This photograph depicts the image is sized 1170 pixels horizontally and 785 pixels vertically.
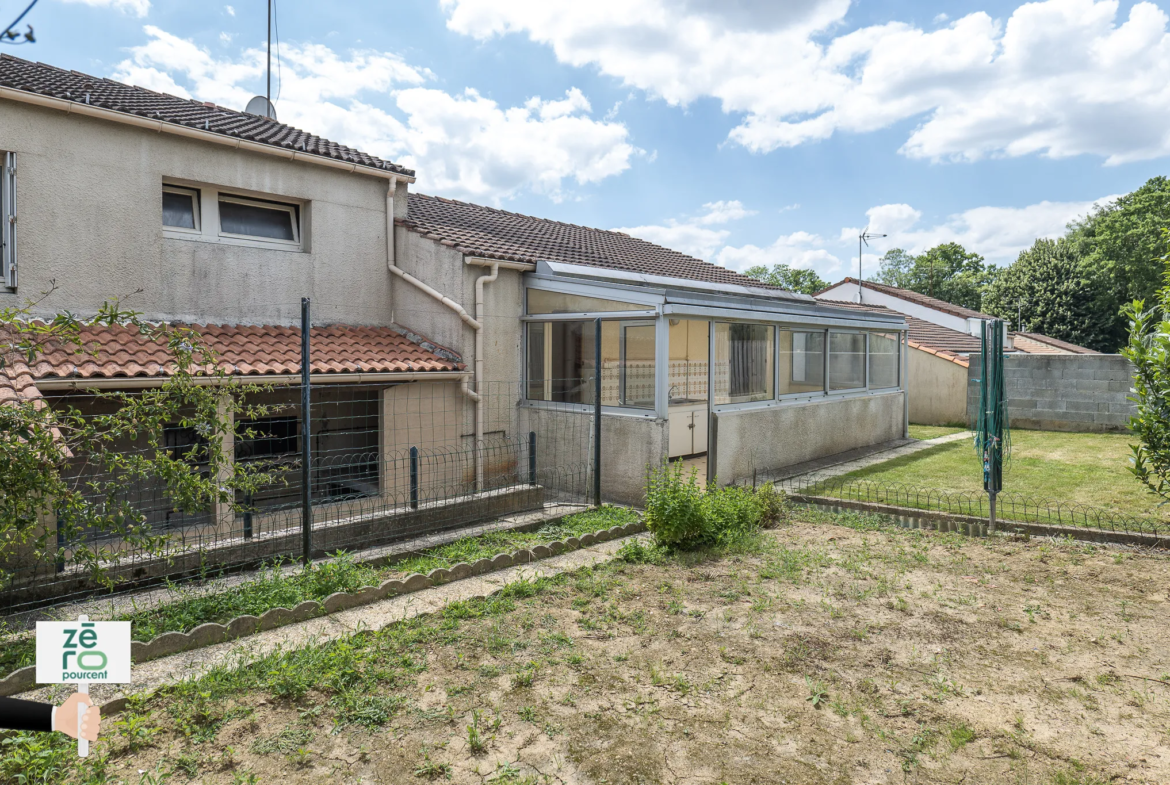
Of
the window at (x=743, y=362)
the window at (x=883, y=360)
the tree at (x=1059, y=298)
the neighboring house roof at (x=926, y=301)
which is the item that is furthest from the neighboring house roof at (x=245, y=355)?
the tree at (x=1059, y=298)

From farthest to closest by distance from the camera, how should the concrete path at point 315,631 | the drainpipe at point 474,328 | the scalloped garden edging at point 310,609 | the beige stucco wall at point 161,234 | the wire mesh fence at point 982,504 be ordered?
the drainpipe at point 474,328 → the beige stucco wall at point 161,234 → the wire mesh fence at point 982,504 → the scalloped garden edging at point 310,609 → the concrete path at point 315,631

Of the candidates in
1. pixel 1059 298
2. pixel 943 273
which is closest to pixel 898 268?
pixel 943 273

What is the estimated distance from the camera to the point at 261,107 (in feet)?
47.7

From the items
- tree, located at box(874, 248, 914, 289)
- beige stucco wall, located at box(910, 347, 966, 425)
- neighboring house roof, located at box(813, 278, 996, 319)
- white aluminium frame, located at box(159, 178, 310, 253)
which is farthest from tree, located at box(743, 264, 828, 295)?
white aluminium frame, located at box(159, 178, 310, 253)

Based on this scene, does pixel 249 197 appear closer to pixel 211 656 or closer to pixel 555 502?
pixel 555 502

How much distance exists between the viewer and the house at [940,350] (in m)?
19.5

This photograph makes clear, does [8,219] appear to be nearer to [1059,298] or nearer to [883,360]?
[883,360]

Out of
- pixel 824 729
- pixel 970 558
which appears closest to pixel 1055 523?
pixel 970 558

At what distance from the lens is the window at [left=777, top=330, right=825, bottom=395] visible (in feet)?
41.2

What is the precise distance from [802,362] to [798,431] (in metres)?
1.36

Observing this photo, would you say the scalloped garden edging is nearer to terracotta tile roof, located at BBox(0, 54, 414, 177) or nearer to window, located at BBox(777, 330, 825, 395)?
window, located at BBox(777, 330, 825, 395)

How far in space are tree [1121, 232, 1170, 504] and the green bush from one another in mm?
4220

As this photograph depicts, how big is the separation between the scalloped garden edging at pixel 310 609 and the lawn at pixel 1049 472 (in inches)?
260

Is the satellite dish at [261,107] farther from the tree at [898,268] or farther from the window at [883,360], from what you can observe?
the tree at [898,268]
